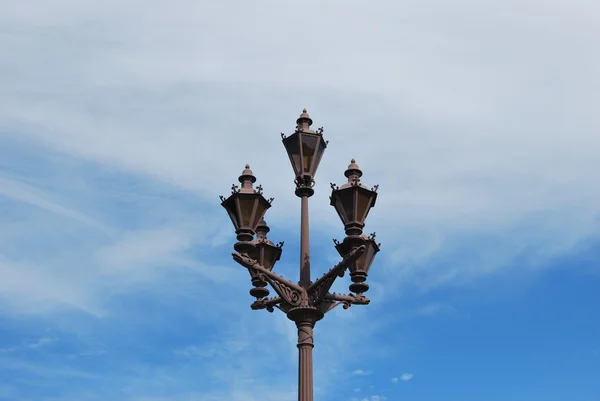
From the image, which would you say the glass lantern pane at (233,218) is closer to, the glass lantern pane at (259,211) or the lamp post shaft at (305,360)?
the glass lantern pane at (259,211)

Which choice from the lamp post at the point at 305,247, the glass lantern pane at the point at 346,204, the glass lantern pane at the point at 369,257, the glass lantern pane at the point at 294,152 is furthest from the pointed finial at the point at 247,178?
the glass lantern pane at the point at 369,257

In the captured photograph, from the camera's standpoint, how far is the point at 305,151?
11227 millimetres

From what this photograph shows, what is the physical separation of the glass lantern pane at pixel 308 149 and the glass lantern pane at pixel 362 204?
38.2 inches

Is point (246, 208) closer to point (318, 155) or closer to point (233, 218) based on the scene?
point (233, 218)

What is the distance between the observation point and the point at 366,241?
1105 cm

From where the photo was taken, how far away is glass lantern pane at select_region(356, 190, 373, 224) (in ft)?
34.5

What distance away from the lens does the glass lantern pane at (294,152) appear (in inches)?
440

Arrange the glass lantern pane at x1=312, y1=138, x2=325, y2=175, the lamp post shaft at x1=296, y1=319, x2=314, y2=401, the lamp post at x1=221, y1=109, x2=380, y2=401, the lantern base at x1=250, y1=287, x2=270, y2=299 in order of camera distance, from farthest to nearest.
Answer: the glass lantern pane at x1=312, y1=138, x2=325, y2=175 → the lantern base at x1=250, y1=287, x2=270, y2=299 → the lamp post at x1=221, y1=109, x2=380, y2=401 → the lamp post shaft at x1=296, y1=319, x2=314, y2=401

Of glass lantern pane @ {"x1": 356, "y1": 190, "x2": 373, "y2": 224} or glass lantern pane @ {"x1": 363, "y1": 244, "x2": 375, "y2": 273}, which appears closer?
glass lantern pane @ {"x1": 356, "y1": 190, "x2": 373, "y2": 224}

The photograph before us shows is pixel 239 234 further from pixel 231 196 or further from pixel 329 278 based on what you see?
pixel 329 278

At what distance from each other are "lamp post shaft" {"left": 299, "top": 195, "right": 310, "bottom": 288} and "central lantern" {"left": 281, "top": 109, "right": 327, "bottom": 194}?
0.91 feet

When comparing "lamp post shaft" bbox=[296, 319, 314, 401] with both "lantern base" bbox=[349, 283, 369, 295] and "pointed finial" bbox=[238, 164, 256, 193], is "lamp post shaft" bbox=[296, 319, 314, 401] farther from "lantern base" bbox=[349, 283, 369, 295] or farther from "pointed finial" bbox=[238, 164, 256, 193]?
"pointed finial" bbox=[238, 164, 256, 193]

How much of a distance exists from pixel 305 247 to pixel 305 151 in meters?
1.23

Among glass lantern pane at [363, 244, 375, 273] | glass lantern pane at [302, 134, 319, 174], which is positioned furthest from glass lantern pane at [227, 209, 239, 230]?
glass lantern pane at [363, 244, 375, 273]
